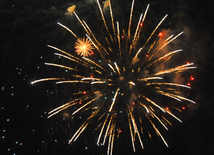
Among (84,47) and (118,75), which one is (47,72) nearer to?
(84,47)

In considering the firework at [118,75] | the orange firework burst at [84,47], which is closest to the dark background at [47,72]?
the firework at [118,75]

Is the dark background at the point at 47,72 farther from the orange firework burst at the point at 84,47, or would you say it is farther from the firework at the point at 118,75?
the orange firework burst at the point at 84,47

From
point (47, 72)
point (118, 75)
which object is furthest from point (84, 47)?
point (47, 72)

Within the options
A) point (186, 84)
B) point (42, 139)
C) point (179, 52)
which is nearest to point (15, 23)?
point (42, 139)

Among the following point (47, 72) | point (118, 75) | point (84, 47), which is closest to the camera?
point (84, 47)

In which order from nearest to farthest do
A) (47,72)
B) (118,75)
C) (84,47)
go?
(84,47) → (118,75) → (47,72)

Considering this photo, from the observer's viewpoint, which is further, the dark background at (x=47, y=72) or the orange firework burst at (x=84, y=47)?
the dark background at (x=47, y=72)

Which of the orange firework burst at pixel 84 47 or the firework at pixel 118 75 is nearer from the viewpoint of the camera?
the orange firework burst at pixel 84 47

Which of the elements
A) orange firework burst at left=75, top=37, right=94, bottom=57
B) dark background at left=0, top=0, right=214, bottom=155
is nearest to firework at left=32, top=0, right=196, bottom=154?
orange firework burst at left=75, top=37, right=94, bottom=57

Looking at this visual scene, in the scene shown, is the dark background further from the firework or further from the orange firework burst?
the orange firework burst
